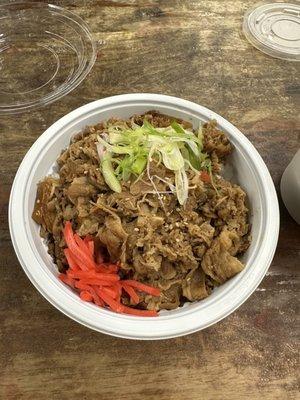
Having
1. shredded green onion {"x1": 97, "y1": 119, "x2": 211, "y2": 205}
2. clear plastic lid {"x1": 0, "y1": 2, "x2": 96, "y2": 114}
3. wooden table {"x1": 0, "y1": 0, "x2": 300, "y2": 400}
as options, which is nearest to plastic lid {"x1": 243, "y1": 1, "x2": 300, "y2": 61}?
wooden table {"x1": 0, "y1": 0, "x2": 300, "y2": 400}

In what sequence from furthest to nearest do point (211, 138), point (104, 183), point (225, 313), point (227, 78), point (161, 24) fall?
point (161, 24)
point (227, 78)
point (211, 138)
point (104, 183)
point (225, 313)

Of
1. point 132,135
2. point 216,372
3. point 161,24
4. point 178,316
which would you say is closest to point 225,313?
point 178,316

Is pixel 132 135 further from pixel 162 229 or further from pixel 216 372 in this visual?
pixel 216 372

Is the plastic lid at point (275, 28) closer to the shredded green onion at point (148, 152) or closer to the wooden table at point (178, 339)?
the wooden table at point (178, 339)

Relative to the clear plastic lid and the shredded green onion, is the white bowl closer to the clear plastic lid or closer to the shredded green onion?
the shredded green onion

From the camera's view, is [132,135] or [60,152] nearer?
[132,135]

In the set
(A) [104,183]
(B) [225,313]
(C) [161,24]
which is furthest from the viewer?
(C) [161,24]

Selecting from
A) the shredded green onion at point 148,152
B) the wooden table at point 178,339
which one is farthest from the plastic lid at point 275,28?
the shredded green onion at point 148,152

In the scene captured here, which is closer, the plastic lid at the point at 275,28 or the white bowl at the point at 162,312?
the white bowl at the point at 162,312
